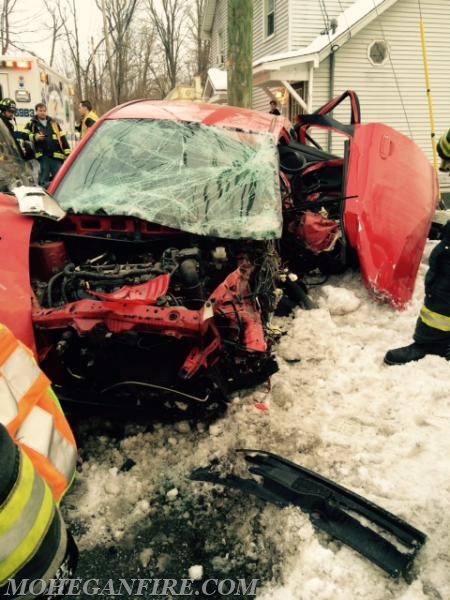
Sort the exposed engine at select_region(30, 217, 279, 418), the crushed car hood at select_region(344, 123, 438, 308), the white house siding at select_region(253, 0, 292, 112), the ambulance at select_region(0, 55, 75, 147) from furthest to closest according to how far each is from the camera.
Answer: the white house siding at select_region(253, 0, 292, 112)
the ambulance at select_region(0, 55, 75, 147)
the crushed car hood at select_region(344, 123, 438, 308)
the exposed engine at select_region(30, 217, 279, 418)

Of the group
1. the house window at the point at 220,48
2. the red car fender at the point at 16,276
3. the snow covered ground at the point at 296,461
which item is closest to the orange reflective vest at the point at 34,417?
the red car fender at the point at 16,276

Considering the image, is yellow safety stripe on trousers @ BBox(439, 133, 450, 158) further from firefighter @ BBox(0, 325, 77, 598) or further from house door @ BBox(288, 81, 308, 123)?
house door @ BBox(288, 81, 308, 123)

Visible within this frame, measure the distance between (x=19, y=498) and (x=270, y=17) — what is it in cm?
1651

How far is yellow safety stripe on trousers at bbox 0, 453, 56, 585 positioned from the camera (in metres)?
1.38

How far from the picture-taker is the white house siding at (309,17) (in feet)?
44.0

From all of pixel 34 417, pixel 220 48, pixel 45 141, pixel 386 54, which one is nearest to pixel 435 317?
pixel 34 417

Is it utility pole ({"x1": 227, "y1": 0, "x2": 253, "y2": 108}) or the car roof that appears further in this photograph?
utility pole ({"x1": 227, "y1": 0, "x2": 253, "y2": 108})

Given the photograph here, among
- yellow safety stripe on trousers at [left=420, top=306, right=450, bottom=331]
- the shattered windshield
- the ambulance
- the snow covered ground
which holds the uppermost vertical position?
the ambulance

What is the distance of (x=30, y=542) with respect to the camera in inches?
57.0

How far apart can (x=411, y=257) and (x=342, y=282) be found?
0.72 m

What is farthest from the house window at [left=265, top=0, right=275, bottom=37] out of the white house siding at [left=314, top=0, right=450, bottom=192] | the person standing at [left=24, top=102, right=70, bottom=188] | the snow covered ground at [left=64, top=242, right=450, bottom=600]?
the snow covered ground at [left=64, top=242, right=450, bottom=600]

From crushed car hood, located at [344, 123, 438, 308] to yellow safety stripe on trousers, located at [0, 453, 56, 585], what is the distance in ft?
10.7

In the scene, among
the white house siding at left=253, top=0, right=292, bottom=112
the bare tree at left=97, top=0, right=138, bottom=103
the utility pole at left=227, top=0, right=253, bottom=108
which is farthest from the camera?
the bare tree at left=97, top=0, right=138, bottom=103

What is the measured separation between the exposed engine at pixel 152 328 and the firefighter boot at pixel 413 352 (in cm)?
96
